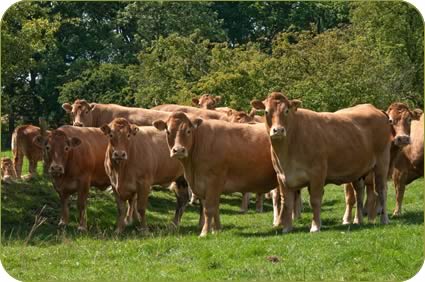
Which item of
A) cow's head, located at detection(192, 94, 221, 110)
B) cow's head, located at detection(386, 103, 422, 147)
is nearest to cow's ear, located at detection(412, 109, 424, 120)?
cow's head, located at detection(386, 103, 422, 147)

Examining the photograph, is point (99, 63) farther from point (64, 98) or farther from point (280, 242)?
point (280, 242)

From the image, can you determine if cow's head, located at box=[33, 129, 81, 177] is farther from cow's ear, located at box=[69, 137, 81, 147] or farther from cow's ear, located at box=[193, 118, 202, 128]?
cow's ear, located at box=[193, 118, 202, 128]

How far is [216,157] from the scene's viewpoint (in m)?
17.3

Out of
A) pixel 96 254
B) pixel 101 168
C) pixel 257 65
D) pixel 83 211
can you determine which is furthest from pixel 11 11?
pixel 257 65

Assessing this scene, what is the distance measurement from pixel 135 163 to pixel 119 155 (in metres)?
0.80

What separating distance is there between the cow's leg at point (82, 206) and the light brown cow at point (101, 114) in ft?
15.7

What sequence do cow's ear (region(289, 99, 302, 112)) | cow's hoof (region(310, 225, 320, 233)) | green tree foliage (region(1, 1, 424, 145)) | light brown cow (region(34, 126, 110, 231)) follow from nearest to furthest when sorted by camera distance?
cow's hoof (region(310, 225, 320, 233)) → cow's ear (region(289, 99, 302, 112)) → light brown cow (region(34, 126, 110, 231)) → green tree foliage (region(1, 1, 424, 145))

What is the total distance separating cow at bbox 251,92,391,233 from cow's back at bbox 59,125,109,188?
4.89 meters

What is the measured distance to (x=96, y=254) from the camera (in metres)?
14.2

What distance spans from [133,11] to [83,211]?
28479 millimetres

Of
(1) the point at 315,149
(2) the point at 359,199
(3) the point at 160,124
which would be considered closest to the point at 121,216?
(3) the point at 160,124

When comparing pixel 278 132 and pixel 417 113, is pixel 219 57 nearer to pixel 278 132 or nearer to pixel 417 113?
pixel 417 113

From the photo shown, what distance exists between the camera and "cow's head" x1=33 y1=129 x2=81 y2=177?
19.1 metres

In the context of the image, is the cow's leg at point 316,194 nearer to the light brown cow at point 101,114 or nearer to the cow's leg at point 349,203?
the cow's leg at point 349,203
